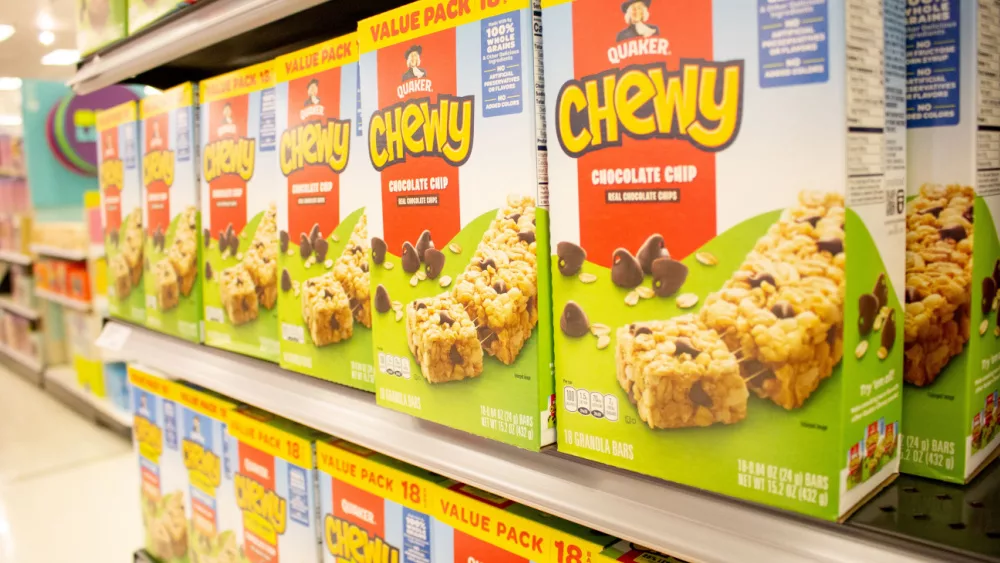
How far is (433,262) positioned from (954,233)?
0.59m

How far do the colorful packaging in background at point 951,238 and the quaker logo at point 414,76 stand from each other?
556 millimetres

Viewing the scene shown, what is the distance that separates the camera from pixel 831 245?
0.61 m

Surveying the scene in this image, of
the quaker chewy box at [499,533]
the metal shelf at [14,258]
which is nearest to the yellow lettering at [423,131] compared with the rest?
the quaker chewy box at [499,533]

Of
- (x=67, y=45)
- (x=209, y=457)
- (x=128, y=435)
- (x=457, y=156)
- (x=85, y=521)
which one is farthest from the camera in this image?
(x=67, y=45)

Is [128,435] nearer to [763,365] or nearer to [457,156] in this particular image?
[457,156]

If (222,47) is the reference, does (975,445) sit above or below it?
below

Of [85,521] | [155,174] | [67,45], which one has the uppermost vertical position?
[67,45]

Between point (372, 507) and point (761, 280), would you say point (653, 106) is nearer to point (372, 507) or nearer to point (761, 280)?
point (761, 280)

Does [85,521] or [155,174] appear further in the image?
[85,521]

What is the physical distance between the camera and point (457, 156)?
0.93 metres

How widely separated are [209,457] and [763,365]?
1403mm

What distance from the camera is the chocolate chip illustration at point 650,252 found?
721 millimetres

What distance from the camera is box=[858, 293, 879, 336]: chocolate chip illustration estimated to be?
2.09 feet

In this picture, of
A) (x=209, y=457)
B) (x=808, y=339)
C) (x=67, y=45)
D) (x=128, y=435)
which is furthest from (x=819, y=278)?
(x=67, y=45)
